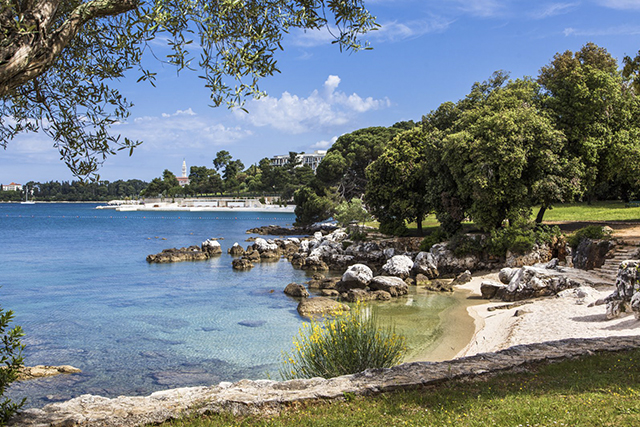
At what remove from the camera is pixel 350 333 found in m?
9.46

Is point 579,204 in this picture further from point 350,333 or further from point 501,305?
point 350,333

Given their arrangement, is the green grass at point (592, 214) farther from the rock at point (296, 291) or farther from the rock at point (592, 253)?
the rock at point (296, 291)

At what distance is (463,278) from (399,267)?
399cm

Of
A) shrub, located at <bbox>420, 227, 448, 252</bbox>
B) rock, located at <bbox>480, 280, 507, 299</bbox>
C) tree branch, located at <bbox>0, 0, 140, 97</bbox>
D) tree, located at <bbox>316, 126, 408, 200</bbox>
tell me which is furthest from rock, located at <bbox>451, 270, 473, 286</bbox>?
tree, located at <bbox>316, 126, 408, 200</bbox>

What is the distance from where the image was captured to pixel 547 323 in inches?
573

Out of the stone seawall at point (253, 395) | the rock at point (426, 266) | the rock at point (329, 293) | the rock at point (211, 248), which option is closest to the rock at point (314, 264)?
the rock at point (426, 266)

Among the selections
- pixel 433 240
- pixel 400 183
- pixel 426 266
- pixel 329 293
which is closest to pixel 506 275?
pixel 426 266

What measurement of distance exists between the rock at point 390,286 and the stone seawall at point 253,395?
1556 centimetres

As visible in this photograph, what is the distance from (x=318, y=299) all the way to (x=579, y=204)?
3779cm

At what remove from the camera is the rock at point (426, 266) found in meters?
29.1

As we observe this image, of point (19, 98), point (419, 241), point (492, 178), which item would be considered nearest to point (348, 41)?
point (19, 98)

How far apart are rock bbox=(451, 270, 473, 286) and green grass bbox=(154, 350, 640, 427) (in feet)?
61.8

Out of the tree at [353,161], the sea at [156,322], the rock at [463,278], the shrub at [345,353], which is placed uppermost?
the tree at [353,161]

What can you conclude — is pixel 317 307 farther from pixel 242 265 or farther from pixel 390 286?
pixel 242 265
